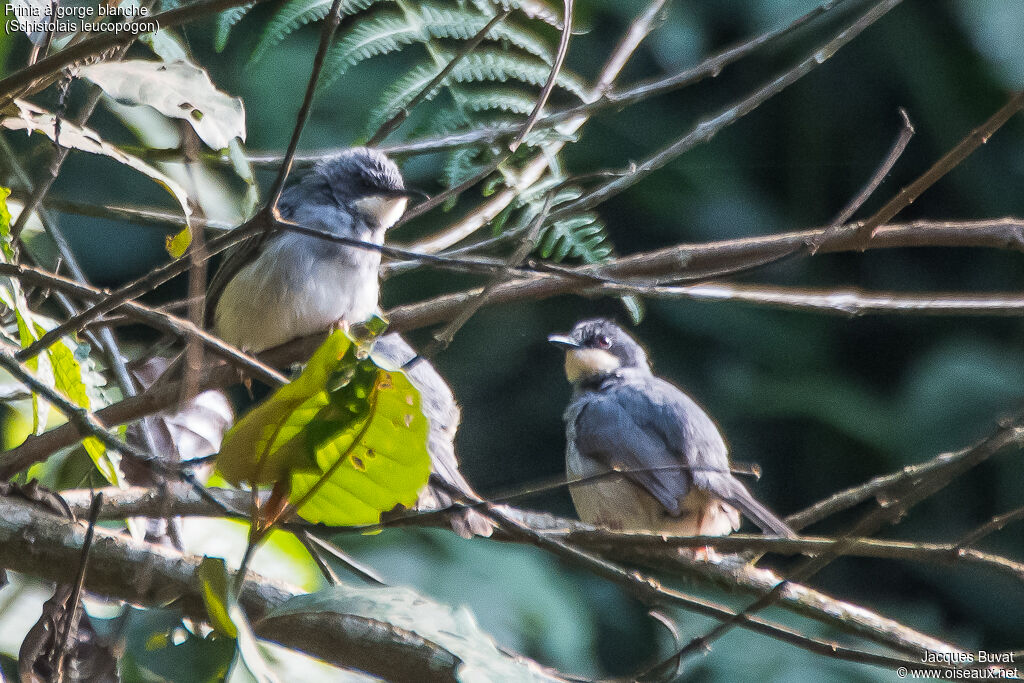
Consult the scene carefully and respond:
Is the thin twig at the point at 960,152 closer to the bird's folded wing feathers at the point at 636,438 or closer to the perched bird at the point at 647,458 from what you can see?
the perched bird at the point at 647,458

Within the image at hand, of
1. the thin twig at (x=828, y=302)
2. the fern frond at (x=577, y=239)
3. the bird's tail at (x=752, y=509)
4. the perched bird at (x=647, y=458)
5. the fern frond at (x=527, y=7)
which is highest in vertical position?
the fern frond at (x=527, y=7)

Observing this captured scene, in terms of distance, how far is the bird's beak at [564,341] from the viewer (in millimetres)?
5625

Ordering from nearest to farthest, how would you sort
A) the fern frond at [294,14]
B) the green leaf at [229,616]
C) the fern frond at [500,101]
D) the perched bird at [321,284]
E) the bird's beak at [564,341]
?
1. the green leaf at [229,616]
2. the fern frond at [294,14]
3. the fern frond at [500,101]
4. the perched bird at [321,284]
5. the bird's beak at [564,341]

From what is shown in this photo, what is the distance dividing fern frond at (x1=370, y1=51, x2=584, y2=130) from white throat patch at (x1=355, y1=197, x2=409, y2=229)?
708 mm

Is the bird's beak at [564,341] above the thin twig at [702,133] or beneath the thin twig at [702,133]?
beneath

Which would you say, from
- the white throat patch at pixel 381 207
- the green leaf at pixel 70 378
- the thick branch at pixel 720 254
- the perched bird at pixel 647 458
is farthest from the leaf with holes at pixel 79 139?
the perched bird at pixel 647 458

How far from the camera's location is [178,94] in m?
1.77

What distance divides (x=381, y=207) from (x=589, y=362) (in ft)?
6.01

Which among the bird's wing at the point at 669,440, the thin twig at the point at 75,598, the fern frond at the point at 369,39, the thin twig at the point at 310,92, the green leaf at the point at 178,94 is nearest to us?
the thin twig at the point at 310,92

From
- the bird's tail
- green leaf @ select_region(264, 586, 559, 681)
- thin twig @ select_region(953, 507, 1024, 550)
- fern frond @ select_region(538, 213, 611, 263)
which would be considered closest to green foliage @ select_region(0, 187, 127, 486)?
green leaf @ select_region(264, 586, 559, 681)

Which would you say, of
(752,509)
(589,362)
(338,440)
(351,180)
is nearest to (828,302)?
(338,440)

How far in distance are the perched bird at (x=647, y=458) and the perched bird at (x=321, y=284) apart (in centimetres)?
108

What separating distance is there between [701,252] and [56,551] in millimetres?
1737

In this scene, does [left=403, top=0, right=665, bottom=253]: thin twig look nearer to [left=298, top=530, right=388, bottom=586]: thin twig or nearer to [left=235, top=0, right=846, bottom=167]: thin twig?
[left=235, top=0, right=846, bottom=167]: thin twig
